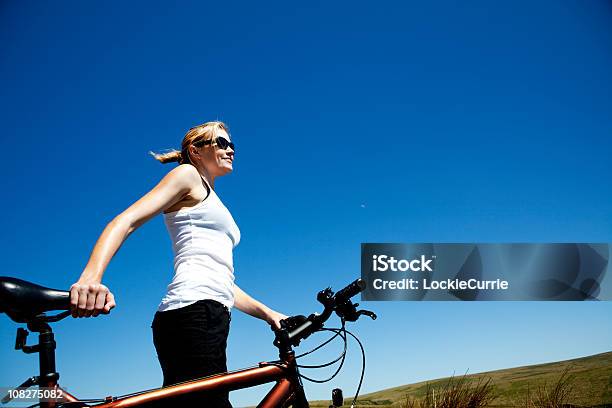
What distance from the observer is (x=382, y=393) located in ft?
18.3

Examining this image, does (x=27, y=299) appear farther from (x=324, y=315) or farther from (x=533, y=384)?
(x=533, y=384)

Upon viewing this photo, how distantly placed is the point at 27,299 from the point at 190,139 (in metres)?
1.03

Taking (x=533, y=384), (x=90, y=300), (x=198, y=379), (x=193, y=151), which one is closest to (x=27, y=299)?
(x=90, y=300)

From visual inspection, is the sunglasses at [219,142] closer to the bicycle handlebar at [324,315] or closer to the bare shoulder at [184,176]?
the bare shoulder at [184,176]

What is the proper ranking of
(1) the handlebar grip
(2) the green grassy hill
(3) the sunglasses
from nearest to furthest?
(1) the handlebar grip → (3) the sunglasses → (2) the green grassy hill

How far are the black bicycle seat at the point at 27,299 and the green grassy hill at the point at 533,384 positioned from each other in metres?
3.95

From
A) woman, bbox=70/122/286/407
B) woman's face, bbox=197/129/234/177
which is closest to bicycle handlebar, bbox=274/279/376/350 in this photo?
woman, bbox=70/122/286/407

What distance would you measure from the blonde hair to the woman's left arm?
61cm

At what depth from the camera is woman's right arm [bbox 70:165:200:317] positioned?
148 cm

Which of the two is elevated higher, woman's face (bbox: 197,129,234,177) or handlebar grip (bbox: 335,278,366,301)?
woman's face (bbox: 197,129,234,177)

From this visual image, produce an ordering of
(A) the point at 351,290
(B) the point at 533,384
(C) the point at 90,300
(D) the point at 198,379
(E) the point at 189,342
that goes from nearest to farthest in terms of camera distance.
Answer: (C) the point at 90,300 < (D) the point at 198,379 < (E) the point at 189,342 < (A) the point at 351,290 < (B) the point at 533,384

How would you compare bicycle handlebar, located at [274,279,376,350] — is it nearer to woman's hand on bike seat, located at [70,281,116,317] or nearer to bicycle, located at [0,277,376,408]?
bicycle, located at [0,277,376,408]

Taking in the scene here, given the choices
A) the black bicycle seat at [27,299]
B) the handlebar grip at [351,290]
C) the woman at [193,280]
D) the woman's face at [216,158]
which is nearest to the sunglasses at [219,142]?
the woman's face at [216,158]

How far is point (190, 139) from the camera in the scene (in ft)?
7.92
